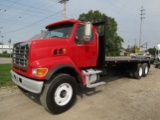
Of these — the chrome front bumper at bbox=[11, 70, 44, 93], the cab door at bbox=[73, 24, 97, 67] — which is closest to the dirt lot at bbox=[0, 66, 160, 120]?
the chrome front bumper at bbox=[11, 70, 44, 93]

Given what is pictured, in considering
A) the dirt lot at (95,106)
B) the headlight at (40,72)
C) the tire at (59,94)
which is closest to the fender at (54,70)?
the headlight at (40,72)

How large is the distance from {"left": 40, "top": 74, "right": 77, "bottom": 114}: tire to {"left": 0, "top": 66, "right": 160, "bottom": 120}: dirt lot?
0.21 metres

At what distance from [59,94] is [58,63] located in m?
0.87

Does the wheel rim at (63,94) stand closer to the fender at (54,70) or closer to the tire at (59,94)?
the tire at (59,94)

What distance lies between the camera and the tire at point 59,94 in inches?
174

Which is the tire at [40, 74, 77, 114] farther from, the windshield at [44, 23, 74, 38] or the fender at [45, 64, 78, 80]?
the windshield at [44, 23, 74, 38]

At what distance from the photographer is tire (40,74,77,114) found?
14.5 feet

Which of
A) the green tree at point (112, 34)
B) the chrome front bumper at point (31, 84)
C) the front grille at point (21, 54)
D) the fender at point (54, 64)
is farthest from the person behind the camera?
the green tree at point (112, 34)

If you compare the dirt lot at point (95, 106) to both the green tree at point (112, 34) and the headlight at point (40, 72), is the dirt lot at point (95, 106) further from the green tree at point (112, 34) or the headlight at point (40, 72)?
the green tree at point (112, 34)

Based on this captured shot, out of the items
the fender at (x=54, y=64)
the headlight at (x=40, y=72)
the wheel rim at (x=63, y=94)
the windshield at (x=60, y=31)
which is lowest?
the wheel rim at (x=63, y=94)

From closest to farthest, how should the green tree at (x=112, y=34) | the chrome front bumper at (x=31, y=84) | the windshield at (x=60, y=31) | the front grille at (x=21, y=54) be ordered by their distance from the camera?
the chrome front bumper at (x=31, y=84) → the front grille at (x=21, y=54) → the windshield at (x=60, y=31) → the green tree at (x=112, y=34)

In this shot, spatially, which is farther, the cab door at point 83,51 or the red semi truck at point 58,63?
the cab door at point 83,51

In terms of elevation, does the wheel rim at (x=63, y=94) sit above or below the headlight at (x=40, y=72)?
below

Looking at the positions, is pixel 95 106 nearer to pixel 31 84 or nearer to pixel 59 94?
pixel 59 94
